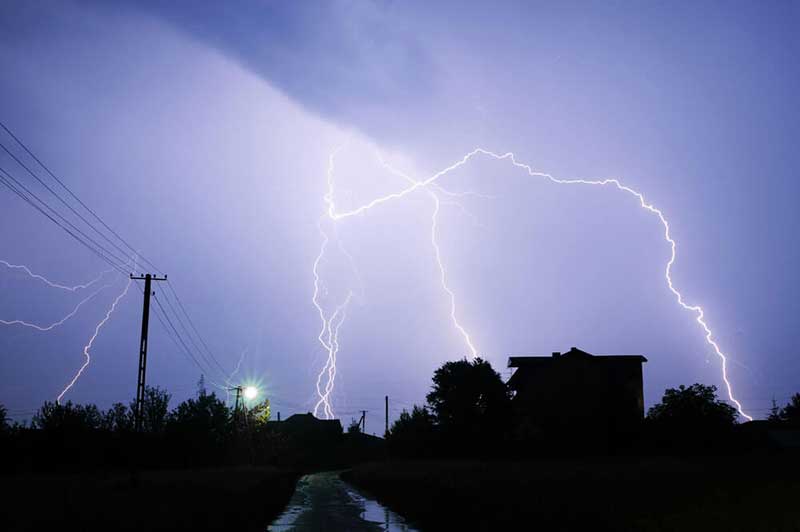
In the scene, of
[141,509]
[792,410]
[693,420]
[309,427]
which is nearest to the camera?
[141,509]

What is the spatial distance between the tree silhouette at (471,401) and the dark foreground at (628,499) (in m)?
22.8

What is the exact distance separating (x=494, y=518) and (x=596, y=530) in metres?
4.24

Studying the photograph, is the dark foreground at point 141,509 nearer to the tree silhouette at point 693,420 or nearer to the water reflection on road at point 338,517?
the water reflection on road at point 338,517

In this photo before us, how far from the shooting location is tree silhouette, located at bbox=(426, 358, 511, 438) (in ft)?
142

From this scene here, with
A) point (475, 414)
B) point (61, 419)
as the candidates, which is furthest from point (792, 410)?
point (61, 419)

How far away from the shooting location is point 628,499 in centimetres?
1120

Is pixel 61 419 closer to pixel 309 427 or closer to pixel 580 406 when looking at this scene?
pixel 580 406

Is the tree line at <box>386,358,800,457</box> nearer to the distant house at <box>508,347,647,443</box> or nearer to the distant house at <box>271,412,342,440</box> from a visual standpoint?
the distant house at <box>508,347,647,443</box>

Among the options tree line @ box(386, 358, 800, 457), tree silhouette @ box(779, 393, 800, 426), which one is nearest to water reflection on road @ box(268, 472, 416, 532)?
tree line @ box(386, 358, 800, 457)

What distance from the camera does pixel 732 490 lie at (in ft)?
33.0

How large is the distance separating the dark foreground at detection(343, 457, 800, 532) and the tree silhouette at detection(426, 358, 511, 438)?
74.8 ft

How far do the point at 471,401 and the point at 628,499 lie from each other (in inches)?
1315

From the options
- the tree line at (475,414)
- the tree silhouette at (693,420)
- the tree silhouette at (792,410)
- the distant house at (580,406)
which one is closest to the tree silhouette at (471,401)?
the tree line at (475,414)

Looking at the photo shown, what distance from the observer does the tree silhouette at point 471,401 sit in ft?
142
